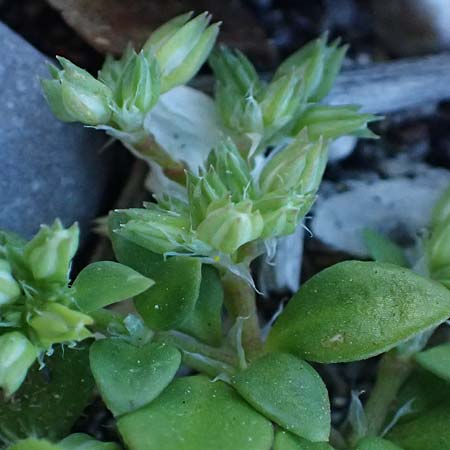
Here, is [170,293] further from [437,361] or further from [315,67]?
[315,67]

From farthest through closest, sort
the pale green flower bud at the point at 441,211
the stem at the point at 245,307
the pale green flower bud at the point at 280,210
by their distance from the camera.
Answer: the pale green flower bud at the point at 441,211
the stem at the point at 245,307
the pale green flower bud at the point at 280,210

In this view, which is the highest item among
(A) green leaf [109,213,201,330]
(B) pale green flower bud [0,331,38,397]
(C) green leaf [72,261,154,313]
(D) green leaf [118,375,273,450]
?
(B) pale green flower bud [0,331,38,397]

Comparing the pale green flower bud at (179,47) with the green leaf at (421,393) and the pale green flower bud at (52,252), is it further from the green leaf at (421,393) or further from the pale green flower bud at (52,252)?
the green leaf at (421,393)

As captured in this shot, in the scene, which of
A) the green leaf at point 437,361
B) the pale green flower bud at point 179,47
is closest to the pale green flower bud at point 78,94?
the pale green flower bud at point 179,47

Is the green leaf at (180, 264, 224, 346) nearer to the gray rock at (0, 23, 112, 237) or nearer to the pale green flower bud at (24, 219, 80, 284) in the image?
the pale green flower bud at (24, 219, 80, 284)

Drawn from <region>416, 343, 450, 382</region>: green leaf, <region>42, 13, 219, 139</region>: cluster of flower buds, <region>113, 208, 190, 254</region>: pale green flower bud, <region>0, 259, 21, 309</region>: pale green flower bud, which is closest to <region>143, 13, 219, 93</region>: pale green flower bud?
<region>42, 13, 219, 139</region>: cluster of flower buds

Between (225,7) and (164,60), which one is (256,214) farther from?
(225,7)
